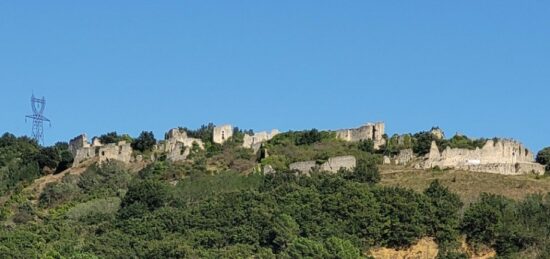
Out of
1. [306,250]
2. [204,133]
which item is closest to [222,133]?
[204,133]

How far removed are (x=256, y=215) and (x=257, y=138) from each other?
59.9 feet

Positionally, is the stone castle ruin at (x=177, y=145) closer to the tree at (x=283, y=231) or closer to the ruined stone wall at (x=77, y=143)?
the ruined stone wall at (x=77, y=143)

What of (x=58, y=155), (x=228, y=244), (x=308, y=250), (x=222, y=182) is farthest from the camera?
(x=58, y=155)

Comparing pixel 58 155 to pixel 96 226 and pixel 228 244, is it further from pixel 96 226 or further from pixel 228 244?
pixel 228 244

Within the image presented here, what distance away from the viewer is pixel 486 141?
7250 cm

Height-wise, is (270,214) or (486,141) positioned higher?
(486,141)

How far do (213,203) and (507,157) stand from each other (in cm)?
1510

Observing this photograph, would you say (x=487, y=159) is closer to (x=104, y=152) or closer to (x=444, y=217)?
(x=444, y=217)

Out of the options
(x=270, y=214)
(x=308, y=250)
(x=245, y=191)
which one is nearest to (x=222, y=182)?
(x=245, y=191)

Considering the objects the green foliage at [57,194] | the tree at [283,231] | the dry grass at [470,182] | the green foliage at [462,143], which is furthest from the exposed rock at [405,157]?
the green foliage at [57,194]

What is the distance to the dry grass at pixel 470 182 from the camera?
65938 millimetres

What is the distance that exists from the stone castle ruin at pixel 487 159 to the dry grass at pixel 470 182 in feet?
3.86

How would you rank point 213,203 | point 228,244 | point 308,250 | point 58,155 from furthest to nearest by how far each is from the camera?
point 58,155 < point 213,203 < point 228,244 < point 308,250

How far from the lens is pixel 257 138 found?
7962 centimetres
